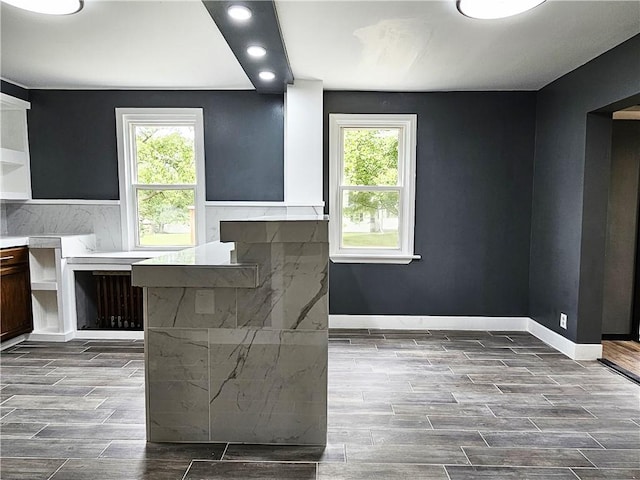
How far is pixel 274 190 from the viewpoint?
426 centimetres

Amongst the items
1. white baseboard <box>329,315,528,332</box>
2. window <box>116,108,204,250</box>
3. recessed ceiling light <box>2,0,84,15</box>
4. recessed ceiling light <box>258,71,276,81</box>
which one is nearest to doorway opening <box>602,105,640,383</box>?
white baseboard <box>329,315,528,332</box>

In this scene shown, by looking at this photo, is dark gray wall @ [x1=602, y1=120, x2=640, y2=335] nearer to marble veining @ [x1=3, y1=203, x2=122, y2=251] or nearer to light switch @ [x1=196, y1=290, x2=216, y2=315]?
light switch @ [x1=196, y1=290, x2=216, y2=315]

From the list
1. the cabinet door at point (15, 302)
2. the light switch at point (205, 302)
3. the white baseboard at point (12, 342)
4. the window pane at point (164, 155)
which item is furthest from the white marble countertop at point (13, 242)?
the light switch at point (205, 302)

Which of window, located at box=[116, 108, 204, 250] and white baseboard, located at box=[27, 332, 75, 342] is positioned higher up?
window, located at box=[116, 108, 204, 250]

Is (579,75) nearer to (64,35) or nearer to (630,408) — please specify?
(630,408)

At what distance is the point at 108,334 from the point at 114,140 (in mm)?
1952

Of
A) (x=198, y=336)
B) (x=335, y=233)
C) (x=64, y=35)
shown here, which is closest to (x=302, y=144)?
(x=335, y=233)

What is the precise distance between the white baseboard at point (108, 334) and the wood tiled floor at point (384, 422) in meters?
0.34

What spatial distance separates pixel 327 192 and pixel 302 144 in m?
0.57

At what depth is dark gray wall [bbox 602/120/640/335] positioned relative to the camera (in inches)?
157

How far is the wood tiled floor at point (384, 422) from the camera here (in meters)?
1.96

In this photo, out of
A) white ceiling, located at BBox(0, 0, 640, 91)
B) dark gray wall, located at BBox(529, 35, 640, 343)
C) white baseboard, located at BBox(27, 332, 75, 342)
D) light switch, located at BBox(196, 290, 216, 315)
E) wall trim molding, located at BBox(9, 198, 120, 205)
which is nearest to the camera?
light switch, located at BBox(196, 290, 216, 315)

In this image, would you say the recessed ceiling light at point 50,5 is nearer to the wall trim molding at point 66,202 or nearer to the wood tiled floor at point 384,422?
the wall trim molding at point 66,202

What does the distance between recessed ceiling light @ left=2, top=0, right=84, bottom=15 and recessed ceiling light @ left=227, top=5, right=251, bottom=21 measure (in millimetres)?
881
